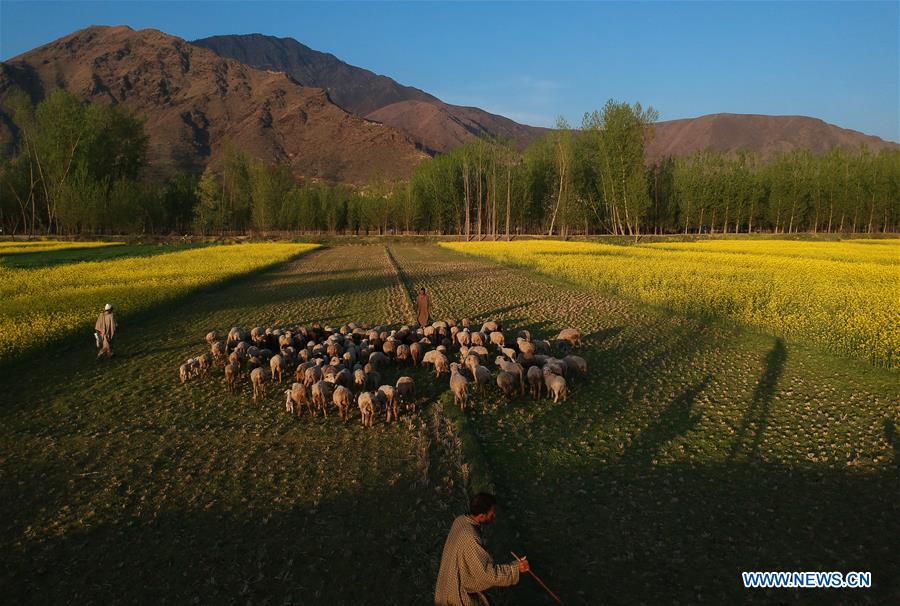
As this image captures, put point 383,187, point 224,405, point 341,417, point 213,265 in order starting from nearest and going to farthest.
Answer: point 341,417 → point 224,405 → point 213,265 → point 383,187

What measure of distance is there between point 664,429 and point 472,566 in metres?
5.59

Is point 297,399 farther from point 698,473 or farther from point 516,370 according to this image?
point 698,473

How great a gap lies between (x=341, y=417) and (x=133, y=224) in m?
83.4

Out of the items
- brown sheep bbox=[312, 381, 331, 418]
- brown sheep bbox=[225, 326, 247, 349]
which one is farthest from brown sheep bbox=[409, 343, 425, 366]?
brown sheep bbox=[225, 326, 247, 349]

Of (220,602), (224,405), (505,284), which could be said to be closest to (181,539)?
(220,602)

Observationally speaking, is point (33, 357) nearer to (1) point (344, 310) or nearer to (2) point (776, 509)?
(1) point (344, 310)

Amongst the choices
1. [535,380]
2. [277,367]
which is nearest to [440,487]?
[535,380]

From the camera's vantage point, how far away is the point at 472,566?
4055mm

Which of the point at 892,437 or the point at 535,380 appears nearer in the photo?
the point at 892,437

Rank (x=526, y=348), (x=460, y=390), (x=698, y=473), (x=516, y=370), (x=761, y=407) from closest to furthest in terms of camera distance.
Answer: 1. (x=698, y=473)
2. (x=761, y=407)
3. (x=460, y=390)
4. (x=516, y=370)
5. (x=526, y=348)

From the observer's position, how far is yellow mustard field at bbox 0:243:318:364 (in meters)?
15.1

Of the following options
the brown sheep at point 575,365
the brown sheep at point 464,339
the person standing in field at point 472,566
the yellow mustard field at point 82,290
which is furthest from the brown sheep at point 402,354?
the yellow mustard field at point 82,290

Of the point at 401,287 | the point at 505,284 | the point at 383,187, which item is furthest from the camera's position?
the point at 383,187

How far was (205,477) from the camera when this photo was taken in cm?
708
